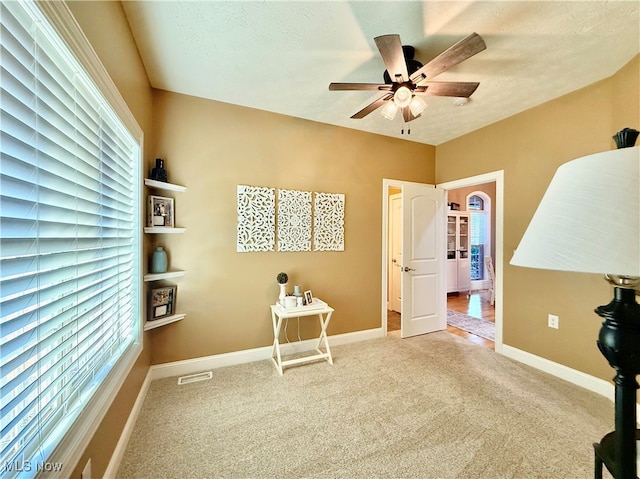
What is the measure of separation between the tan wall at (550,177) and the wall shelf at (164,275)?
11.3ft

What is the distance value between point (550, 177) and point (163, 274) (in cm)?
375

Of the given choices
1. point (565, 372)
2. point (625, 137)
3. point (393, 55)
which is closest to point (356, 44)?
point (393, 55)

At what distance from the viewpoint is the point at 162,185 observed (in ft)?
7.18

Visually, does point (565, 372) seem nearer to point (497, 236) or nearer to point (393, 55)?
point (497, 236)

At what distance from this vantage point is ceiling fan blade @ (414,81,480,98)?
1.77m

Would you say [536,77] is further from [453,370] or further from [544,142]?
[453,370]

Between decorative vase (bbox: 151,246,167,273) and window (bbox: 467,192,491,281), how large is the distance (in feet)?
21.3

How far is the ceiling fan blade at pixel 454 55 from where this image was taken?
4.46 feet

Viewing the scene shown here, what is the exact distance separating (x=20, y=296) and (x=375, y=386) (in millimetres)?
2347

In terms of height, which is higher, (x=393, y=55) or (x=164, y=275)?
(x=393, y=55)

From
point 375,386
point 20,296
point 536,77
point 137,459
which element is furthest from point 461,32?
point 137,459

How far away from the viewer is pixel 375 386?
2.27 metres

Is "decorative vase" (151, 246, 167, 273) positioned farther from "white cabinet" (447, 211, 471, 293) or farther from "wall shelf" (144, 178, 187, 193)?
"white cabinet" (447, 211, 471, 293)

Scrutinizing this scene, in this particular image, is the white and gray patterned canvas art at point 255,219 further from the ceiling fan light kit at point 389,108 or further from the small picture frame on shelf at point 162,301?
the ceiling fan light kit at point 389,108
